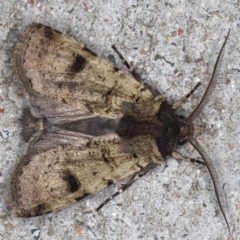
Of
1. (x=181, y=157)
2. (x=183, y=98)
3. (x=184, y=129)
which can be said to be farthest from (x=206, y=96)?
(x=181, y=157)

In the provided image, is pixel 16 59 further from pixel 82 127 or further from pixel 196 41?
pixel 196 41

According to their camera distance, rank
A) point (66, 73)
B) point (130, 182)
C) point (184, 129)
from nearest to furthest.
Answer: point (66, 73)
point (184, 129)
point (130, 182)

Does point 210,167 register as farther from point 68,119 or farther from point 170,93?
point 68,119

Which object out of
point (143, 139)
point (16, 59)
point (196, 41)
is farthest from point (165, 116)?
point (16, 59)

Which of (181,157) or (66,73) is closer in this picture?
(66,73)

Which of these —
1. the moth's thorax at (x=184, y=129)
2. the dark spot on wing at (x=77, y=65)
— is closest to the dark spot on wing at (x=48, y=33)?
the dark spot on wing at (x=77, y=65)

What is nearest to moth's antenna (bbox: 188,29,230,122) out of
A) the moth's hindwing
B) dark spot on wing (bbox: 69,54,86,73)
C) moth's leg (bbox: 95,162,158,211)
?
the moth's hindwing

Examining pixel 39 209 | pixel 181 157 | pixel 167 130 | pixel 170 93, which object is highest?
pixel 170 93
